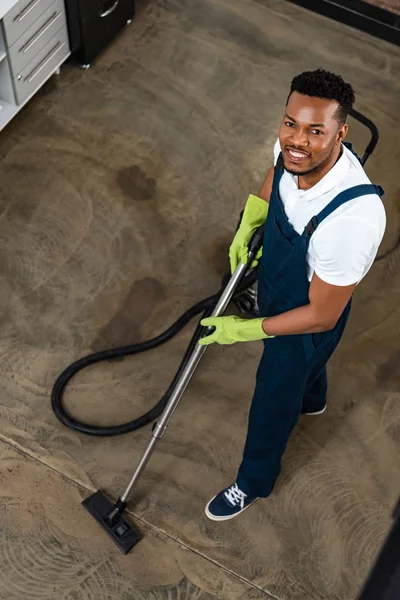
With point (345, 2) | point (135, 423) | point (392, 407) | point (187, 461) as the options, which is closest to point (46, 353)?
point (135, 423)

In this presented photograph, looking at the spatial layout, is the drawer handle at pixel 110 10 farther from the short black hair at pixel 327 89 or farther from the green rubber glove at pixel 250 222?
the short black hair at pixel 327 89

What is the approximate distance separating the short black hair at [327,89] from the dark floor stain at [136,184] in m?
1.71

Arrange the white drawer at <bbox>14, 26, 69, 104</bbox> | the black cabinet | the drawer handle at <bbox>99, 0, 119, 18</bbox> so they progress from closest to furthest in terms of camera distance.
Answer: the white drawer at <bbox>14, 26, 69, 104</bbox> → the black cabinet → the drawer handle at <bbox>99, 0, 119, 18</bbox>

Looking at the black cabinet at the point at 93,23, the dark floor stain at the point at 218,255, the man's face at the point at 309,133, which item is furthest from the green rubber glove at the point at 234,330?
the black cabinet at the point at 93,23

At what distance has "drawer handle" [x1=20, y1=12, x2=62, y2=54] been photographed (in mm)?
3215

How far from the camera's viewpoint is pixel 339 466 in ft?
8.52

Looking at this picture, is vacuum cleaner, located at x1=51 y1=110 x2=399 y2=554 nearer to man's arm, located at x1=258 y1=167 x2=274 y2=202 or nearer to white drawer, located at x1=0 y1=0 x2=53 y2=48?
man's arm, located at x1=258 y1=167 x2=274 y2=202

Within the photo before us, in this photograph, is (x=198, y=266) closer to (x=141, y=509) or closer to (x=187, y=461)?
(x=187, y=461)

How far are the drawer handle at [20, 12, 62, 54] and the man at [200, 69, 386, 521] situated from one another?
1673 millimetres

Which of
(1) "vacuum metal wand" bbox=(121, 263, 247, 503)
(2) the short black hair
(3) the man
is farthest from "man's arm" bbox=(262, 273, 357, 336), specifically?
(2) the short black hair

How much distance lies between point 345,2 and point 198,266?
1.97 metres

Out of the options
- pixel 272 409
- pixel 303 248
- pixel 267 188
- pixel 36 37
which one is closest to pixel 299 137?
pixel 303 248

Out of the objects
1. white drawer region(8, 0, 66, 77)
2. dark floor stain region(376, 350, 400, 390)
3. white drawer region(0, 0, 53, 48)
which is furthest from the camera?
white drawer region(8, 0, 66, 77)

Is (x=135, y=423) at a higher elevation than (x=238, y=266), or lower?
lower
